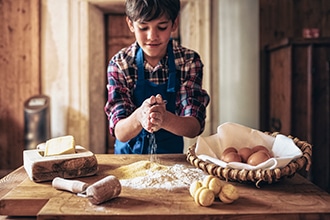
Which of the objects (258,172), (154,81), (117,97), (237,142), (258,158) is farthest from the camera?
(154,81)

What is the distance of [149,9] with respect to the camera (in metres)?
1.46

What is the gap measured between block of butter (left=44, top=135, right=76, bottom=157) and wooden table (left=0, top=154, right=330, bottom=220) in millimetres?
139

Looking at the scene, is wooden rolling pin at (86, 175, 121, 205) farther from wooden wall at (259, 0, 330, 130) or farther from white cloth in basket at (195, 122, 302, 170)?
wooden wall at (259, 0, 330, 130)

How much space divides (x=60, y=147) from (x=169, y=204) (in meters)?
0.51

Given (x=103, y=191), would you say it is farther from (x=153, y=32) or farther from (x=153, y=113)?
(x=153, y=32)

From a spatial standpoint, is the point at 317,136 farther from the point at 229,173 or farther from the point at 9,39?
the point at 9,39

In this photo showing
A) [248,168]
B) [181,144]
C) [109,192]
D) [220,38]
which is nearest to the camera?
[109,192]

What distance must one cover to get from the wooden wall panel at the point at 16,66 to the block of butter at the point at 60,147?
2.80 meters

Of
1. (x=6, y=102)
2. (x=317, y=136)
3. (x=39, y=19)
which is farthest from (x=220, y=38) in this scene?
(x=6, y=102)

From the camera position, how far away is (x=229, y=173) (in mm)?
1126

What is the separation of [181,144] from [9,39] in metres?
2.93

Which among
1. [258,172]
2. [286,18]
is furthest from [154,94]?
[286,18]

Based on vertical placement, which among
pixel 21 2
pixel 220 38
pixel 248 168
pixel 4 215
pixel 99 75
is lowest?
pixel 4 215

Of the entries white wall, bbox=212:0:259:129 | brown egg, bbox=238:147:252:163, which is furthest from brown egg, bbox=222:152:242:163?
white wall, bbox=212:0:259:129
